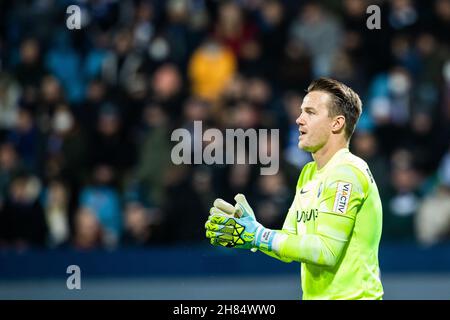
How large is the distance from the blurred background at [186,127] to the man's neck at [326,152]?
5.28 m

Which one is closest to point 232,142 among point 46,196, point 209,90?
point 209,90

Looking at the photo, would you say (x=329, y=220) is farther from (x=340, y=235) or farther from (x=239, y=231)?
(x=239, y=231)

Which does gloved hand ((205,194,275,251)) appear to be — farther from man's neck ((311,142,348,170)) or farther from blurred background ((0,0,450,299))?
blurred background ((0,0,450,299))

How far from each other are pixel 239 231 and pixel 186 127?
6.82m

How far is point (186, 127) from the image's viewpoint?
38.4ft

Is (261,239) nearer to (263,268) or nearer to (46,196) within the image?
(263,268)

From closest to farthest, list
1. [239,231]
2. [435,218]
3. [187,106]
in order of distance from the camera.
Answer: [239,231]
[435,218]
[187,106]

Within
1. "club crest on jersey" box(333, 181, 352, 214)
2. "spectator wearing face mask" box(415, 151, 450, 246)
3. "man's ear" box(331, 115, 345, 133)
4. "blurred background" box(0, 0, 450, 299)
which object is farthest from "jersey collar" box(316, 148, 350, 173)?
"spectator wearing face mask" box(415, 151, 450, 246)

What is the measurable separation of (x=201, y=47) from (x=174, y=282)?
3.49 meters

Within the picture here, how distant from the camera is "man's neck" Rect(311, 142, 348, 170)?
5152mm

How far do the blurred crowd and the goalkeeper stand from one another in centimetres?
555

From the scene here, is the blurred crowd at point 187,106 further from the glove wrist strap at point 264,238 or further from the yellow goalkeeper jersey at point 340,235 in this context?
the glove wrist strap at point 264,238

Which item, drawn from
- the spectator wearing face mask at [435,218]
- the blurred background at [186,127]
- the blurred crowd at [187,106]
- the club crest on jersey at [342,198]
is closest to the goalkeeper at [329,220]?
the club crest on jersey at [342,198]

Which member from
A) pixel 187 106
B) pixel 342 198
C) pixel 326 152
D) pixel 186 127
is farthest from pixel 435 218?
pixel 342 198
